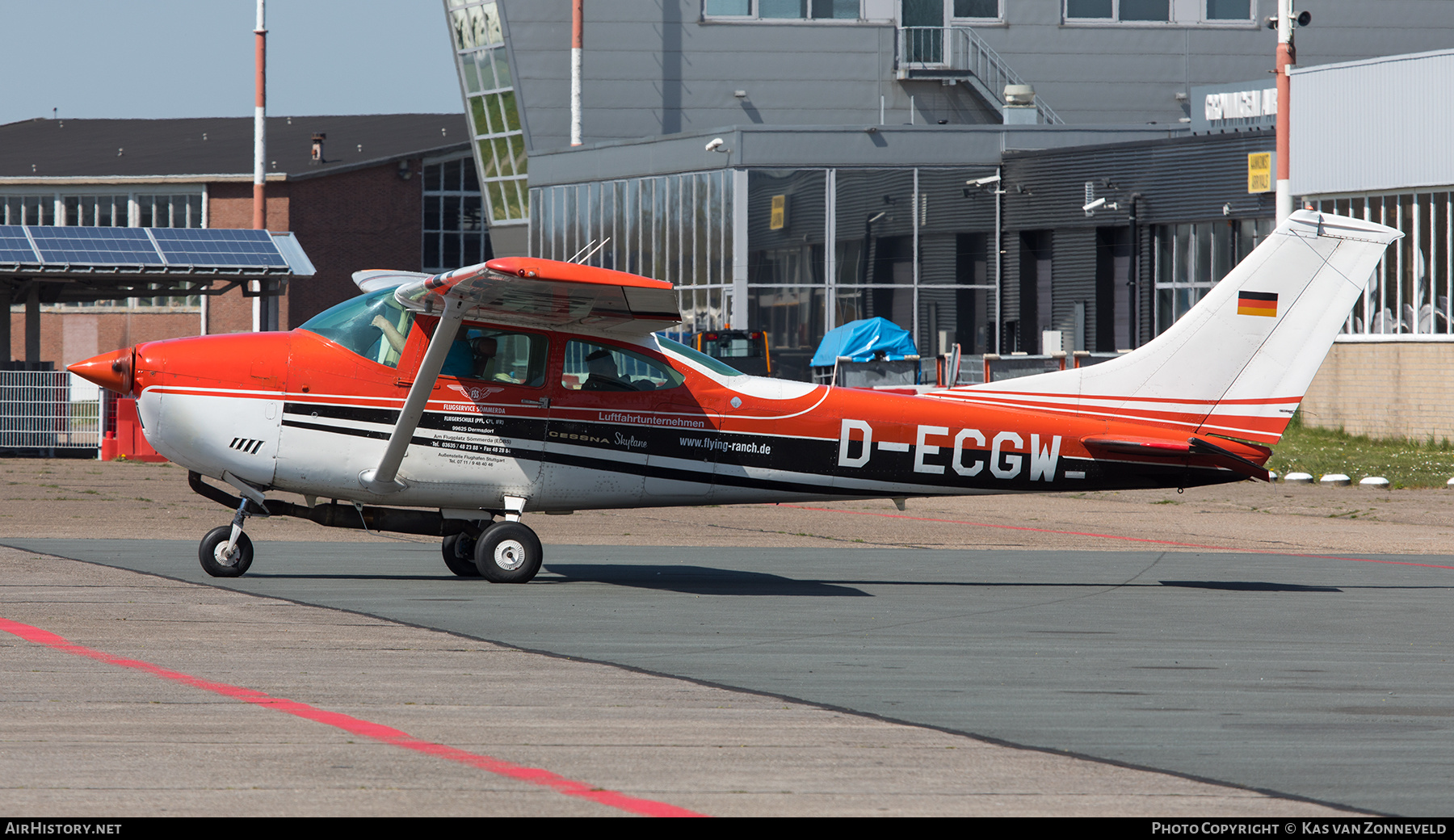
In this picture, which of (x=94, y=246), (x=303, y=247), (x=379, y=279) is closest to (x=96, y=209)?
(x=303, y=247)

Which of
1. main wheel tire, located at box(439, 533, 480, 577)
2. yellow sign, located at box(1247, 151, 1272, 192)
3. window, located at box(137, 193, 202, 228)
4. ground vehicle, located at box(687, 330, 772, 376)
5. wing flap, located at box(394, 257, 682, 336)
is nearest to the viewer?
wing flap, located at box(394, 257, 682, 336)

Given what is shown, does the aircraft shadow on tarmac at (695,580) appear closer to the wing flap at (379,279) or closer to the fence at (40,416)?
the wing flap at (379,279)

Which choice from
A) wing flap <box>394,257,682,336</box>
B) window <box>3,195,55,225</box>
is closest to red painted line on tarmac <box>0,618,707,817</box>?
wing flap <box>394,257,682,336</box>

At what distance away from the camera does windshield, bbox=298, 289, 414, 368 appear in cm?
1217

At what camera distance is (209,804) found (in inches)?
217

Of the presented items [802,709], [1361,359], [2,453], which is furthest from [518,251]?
[802,709]

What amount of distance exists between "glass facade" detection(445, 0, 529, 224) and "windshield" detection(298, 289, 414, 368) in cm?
4090

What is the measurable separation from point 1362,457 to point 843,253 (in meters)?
17.6

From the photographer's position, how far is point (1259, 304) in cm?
1252

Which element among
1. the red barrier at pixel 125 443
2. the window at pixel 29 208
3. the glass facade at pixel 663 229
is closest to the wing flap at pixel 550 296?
the red barrier at pixel 125 443

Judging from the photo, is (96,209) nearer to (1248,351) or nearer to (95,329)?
(95,329)

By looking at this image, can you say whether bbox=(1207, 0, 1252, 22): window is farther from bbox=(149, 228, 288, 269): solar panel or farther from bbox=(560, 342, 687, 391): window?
bbox=(560, 342, 687, 391): window
